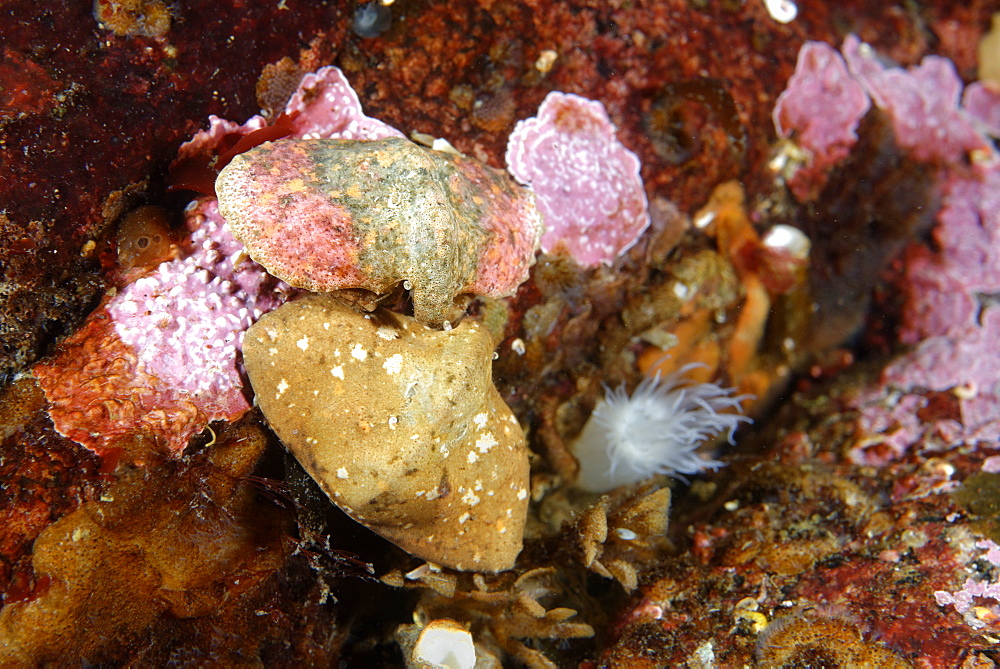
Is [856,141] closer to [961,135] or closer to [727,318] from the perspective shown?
[961,135]

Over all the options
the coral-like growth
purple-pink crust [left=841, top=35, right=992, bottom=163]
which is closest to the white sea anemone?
the coral-like growth

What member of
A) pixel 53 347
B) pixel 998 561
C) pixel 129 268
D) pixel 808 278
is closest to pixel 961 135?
pixel 808 278

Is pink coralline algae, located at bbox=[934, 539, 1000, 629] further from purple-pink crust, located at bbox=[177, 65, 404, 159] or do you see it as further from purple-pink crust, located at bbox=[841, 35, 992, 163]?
purple-pink crust, located at bbox=[841, 35, 992, 163]

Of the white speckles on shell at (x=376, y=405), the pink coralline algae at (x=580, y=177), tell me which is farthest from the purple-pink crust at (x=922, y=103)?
the white speckles on shell at (x=376, y=405)

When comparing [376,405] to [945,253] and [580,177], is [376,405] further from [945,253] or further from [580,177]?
[945,253]

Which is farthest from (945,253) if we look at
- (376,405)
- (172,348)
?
(172,348)

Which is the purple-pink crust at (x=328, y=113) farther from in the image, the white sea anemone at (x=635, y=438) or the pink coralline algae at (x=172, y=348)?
the white sea anemone at (x=635, y=438)
